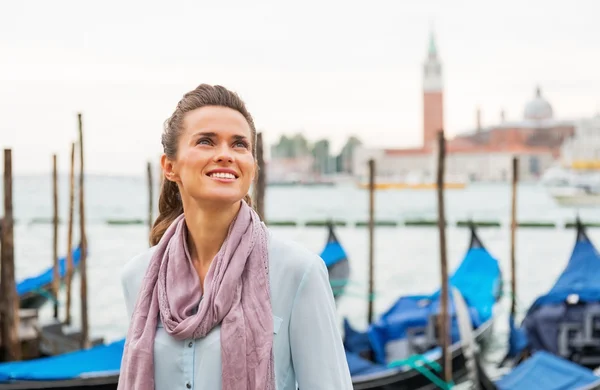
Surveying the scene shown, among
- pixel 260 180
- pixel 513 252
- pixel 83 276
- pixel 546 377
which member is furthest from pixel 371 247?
pixel 546 377

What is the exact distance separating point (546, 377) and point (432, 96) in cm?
5044

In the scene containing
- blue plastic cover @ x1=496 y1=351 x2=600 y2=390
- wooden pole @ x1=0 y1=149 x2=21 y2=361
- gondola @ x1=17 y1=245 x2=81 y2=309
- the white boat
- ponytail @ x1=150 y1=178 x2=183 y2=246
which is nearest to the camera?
ponytail @ x1=150 y1=178 x2=183 y2=246

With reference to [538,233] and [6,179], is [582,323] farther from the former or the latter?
[538,233]

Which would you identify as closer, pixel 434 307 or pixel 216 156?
pixel 216 156

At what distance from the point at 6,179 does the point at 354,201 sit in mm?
33658

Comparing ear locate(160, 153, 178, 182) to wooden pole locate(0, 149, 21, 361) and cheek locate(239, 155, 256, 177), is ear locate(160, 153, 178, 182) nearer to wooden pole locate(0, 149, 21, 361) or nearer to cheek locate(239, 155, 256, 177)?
cheek locate(239, 155, 256, 177)

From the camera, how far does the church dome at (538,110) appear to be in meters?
51.8

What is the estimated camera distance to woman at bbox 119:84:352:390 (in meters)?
0.62

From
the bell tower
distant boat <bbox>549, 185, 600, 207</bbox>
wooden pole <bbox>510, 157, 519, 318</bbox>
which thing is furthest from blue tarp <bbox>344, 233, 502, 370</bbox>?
the bell tower

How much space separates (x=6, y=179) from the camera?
3.99m

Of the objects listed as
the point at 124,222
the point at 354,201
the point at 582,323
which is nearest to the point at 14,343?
the point at 582,323

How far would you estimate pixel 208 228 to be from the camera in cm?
68

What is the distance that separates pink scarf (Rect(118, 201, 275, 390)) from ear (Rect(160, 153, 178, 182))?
2.2 inches

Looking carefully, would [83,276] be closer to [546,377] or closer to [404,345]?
[404,345]
